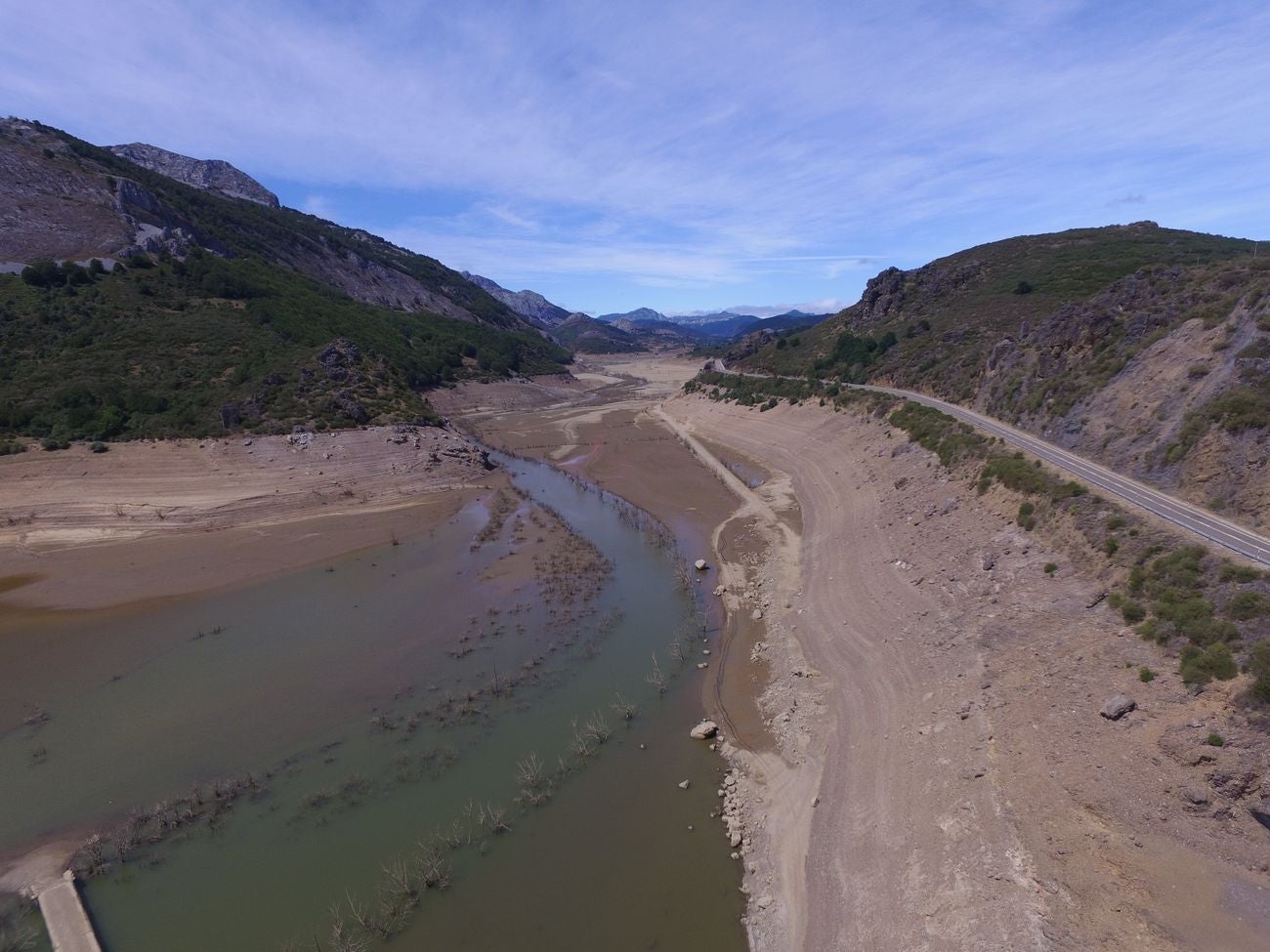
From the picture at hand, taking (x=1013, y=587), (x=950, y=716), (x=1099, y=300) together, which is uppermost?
(x=1099, y=300)

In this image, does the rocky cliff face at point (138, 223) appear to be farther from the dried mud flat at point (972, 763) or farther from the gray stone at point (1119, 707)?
the gray stone at point (1119, 707)

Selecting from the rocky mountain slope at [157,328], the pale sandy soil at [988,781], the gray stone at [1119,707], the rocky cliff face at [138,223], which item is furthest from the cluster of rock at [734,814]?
the rocky cliff face at [138,223]

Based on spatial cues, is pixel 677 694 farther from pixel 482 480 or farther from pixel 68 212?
pixel 68 212

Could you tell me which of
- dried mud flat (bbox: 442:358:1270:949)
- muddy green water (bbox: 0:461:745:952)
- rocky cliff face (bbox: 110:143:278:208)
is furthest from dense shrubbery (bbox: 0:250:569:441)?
rocky cliff face (bbox: 110:143:278:208)

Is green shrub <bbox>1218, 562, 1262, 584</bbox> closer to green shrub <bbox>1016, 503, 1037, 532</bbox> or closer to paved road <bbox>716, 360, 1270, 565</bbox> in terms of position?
paved road <bbox>716, 360, 1270, 565</bbox>

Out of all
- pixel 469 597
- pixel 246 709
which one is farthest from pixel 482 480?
pixel 246 709

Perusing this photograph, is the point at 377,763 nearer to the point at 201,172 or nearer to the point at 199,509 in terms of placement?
the point at 199,509
